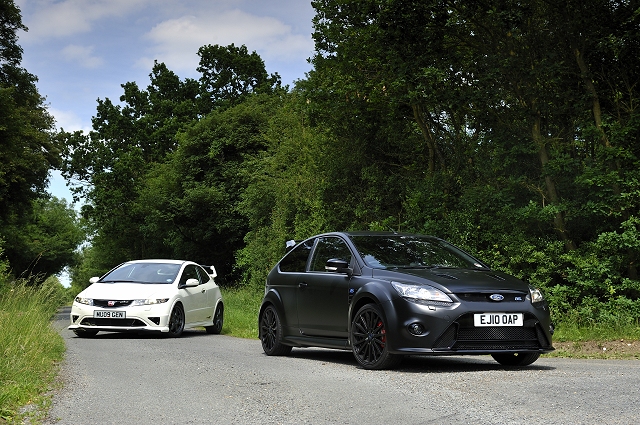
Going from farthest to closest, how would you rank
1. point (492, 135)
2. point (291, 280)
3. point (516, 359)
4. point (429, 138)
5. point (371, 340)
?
point (429, 138), point (492, 135), point (291, 280), point (516, 359), point (371, 340)

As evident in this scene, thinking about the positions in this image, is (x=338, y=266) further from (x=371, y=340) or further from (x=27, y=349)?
(x=27, y=349)

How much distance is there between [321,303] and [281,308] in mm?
1154

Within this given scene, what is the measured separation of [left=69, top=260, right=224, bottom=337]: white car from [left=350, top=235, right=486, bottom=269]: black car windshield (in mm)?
6874

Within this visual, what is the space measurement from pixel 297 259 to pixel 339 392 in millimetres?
4273

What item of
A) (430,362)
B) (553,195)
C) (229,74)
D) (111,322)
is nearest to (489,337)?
(430,362)

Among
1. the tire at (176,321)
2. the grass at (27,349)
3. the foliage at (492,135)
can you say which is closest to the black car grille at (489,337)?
the grass at (27,349)

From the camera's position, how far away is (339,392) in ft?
26.3

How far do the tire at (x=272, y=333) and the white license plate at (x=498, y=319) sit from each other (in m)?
3.54

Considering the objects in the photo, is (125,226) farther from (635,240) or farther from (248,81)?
(635,240)

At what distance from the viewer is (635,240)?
50.5 ft

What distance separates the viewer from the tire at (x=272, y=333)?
1205 centimetres

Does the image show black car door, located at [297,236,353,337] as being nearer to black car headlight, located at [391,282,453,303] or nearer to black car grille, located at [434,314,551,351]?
black car headlight, located at [391,282,453,303]

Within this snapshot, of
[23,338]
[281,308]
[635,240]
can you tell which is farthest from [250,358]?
[635,240]

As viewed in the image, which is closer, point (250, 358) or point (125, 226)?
point (250, 358)
